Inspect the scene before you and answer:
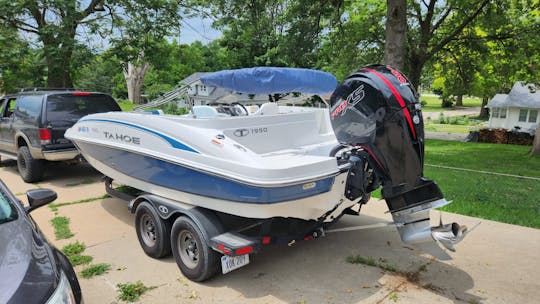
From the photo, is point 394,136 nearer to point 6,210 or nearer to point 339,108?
point 339,108

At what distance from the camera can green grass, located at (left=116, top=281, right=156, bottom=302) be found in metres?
3.79

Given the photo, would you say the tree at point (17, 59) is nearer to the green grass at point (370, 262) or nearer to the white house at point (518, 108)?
the green grass at point (370, 262)

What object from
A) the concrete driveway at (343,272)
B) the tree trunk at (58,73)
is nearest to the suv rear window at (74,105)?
the concrete driveway at (343,272)

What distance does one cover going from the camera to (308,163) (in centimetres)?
363

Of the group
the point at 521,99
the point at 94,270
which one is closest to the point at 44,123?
the point at 94,270

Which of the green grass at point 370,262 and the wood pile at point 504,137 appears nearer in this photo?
the green grass at point 370,262

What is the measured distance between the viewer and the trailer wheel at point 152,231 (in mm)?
4480

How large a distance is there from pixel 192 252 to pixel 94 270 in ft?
3.71

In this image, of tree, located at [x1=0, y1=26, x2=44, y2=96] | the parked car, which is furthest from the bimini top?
tree, located at [x1=0, y1=26, x2=44, y2=96]

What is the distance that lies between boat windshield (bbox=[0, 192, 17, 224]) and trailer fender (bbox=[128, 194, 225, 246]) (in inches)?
60.4

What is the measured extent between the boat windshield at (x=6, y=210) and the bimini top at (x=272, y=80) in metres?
3.95

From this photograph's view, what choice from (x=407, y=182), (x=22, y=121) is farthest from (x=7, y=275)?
(x=22, y=121)

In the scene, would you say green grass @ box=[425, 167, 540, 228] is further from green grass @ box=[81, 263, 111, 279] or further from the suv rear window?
the suv rear window

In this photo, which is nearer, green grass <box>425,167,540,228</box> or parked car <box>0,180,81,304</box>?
parked car <box>0,180,81,304</box>
